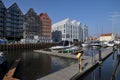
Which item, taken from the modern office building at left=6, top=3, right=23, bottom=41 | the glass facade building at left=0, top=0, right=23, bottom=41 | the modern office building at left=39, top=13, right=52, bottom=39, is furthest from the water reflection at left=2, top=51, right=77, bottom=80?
the modern office building at left=39, top=13, right=52, bottom=39

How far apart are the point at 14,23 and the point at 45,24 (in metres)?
33.6

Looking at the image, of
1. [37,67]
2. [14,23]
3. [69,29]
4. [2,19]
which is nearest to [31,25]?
[14,23]

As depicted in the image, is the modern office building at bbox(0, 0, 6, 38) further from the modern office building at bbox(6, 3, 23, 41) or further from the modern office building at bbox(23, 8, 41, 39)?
the modern office building at bbox(23, 8, 41, 39)

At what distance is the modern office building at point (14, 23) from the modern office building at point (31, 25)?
5.52 m

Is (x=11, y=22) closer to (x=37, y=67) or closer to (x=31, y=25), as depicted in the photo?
(x=31, y=25)

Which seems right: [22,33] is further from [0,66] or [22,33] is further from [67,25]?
[0,66]

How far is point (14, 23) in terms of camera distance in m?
104

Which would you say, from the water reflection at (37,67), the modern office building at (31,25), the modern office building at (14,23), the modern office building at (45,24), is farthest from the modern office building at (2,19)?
the water reflection at (37,67)

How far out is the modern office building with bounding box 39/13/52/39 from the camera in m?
131

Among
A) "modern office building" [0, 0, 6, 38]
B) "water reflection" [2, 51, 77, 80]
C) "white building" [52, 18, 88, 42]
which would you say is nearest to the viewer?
"water reflection" [2, 51, 77, 80]

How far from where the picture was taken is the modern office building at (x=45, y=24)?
131250 mm

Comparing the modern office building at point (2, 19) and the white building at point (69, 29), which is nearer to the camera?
the modern office building at point (2, 19)

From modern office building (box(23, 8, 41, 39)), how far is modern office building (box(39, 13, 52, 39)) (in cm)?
521

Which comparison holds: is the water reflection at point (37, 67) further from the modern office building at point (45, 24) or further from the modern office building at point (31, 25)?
the modern office building at point (45, 24)
